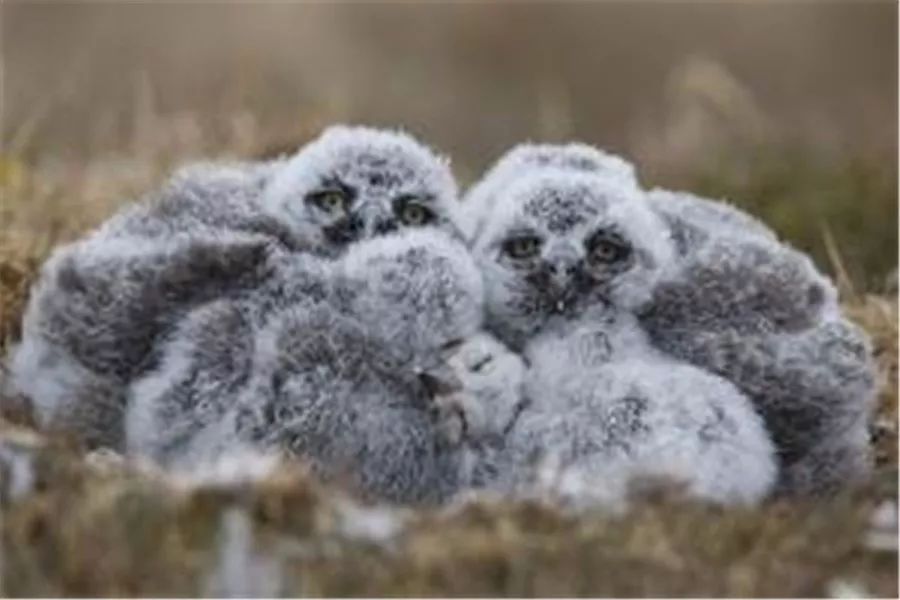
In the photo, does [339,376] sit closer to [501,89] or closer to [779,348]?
[779,348]

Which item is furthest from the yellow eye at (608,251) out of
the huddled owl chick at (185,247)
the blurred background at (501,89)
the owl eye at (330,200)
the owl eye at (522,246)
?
the blurred background at (501,89)

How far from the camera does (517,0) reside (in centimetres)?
1875

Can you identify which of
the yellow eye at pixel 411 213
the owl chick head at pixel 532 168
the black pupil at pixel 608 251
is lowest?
the black pupil at pixel 608 251

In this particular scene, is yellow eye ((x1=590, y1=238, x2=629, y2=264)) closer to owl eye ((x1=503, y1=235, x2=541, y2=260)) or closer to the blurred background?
owl eye ((x1=503, y1=235, x2=541, y2=260))

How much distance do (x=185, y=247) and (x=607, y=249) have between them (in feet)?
2.54

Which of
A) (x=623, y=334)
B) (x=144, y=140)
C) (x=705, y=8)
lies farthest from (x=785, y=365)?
(x=705, y=8)

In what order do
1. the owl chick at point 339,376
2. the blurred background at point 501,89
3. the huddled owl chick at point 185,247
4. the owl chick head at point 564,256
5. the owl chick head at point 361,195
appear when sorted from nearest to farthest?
the owl chick at point 339,376 < the huddled owl chick at point 185,247 < the owl chick head at point 564,256 < the owl chick head at point 361,195 < the blurred background at point 501,89

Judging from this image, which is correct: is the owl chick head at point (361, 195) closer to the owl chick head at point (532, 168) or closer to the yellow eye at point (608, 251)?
the owl chick head at point (532, 168)

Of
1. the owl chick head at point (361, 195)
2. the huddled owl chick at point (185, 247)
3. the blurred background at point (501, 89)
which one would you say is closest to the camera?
the huddled owl chick at point (185, 247)

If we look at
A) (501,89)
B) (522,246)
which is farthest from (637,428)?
(501,89)

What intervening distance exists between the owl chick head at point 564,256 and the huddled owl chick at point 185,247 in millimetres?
164

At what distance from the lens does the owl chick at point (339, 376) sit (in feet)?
21.7

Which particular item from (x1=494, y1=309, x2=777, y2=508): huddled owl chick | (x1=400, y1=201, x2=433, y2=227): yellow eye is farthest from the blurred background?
(x1=494, y1=309, x2=777, y2=508): huddled owl chick

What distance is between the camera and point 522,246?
23.0 ft
